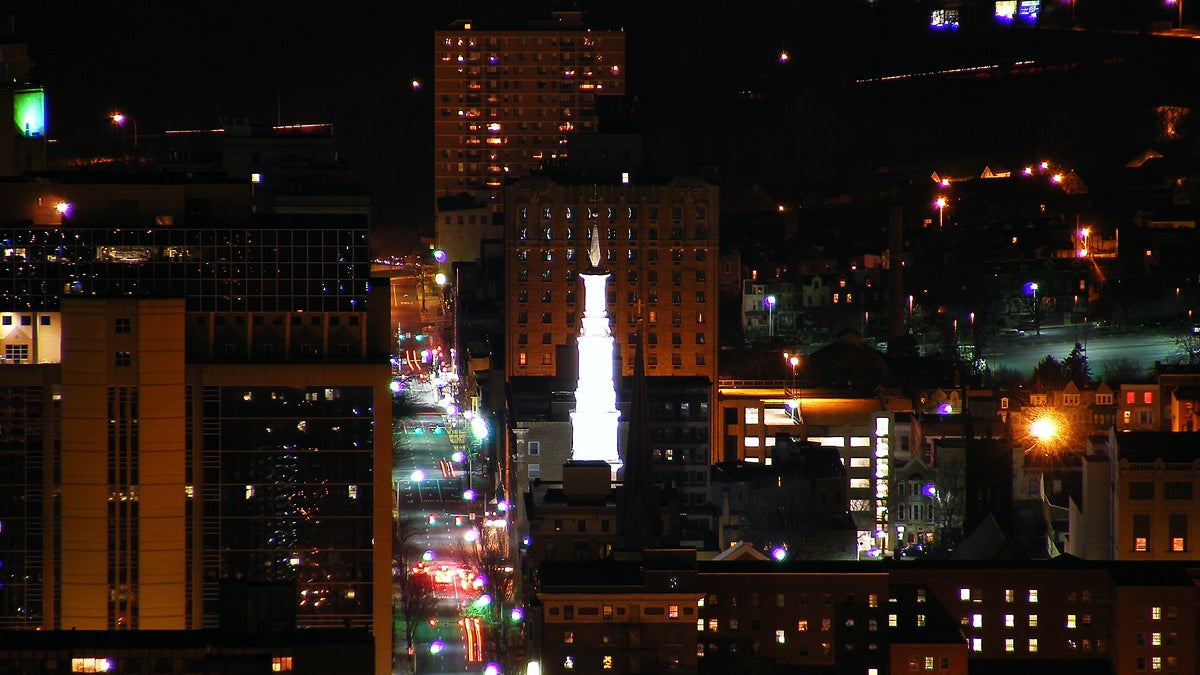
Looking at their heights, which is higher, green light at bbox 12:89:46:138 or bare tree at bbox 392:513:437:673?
green light at bbox 12:89:46:138

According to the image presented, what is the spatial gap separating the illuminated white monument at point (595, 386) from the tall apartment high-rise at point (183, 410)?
2121 cm

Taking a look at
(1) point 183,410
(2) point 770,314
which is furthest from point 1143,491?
(2) point 770,314

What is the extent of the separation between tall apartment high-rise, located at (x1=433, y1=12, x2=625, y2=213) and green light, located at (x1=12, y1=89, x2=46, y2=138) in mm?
85360

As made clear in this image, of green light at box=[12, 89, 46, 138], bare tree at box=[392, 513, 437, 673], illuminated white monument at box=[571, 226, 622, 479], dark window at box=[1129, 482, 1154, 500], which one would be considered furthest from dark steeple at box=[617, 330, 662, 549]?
green light at box=[12, 89, 46, 138]

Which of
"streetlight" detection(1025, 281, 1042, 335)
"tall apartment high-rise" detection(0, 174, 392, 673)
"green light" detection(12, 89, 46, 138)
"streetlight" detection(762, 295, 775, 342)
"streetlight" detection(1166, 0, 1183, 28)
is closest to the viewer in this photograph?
"tall apartment high-rise" detection(0, 174, 392, 673)

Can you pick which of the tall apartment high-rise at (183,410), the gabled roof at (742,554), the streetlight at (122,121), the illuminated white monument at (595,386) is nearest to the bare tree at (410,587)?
the tall apartment high-rise at (183,410)

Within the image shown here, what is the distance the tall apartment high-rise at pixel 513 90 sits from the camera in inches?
6348

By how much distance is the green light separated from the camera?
7438 cm

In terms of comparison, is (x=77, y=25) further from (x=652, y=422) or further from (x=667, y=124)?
(x=652, y=422)

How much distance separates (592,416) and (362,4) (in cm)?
9778

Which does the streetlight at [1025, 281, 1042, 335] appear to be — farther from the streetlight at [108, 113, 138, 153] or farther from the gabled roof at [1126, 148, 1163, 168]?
the streetlight at [108, 113, 138, 153]

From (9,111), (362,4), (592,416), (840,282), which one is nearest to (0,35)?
(9,111)

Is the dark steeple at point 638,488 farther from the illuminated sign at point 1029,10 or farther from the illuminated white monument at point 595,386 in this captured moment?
the illuminated sign at point 1029,10

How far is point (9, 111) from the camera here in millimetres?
74250
